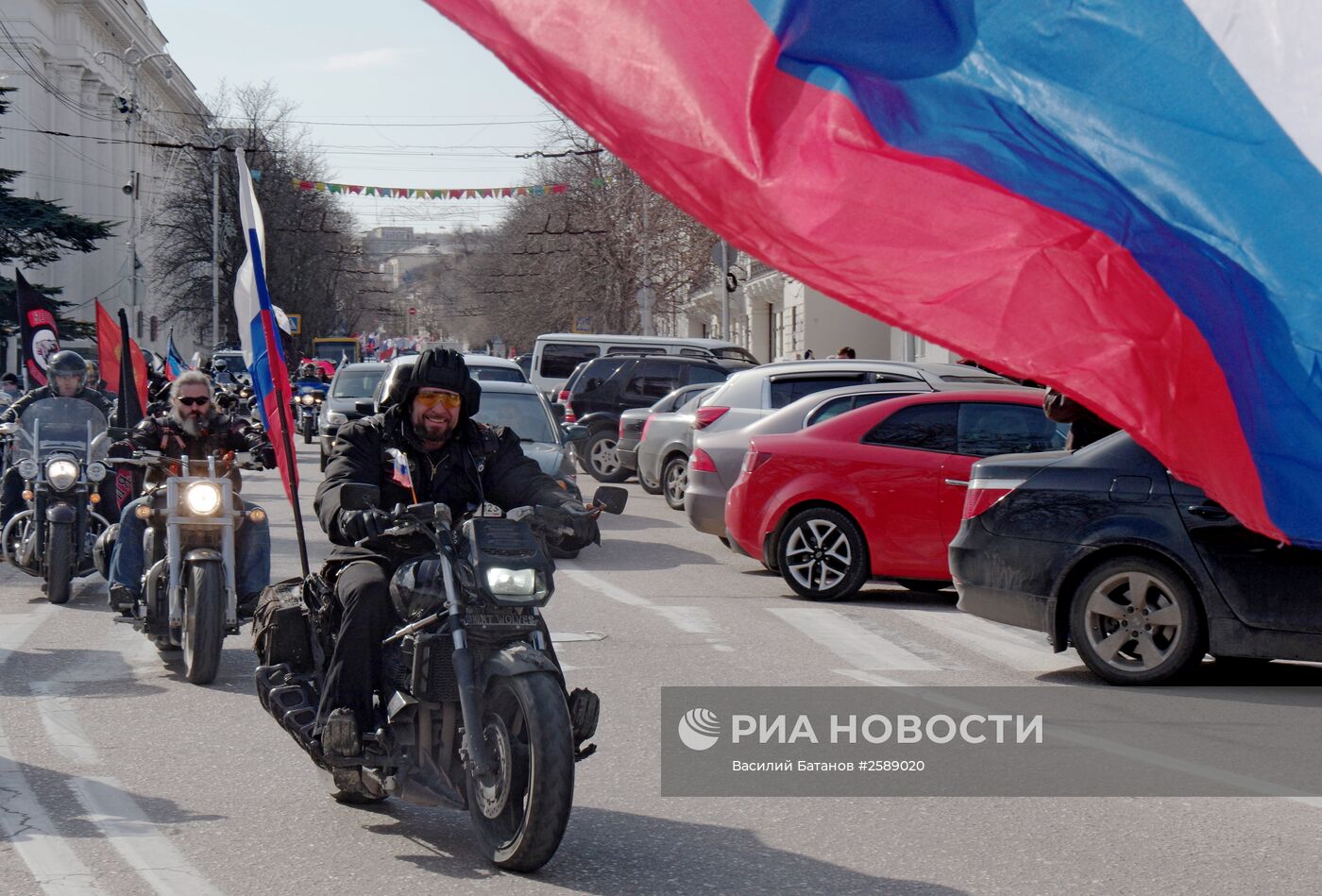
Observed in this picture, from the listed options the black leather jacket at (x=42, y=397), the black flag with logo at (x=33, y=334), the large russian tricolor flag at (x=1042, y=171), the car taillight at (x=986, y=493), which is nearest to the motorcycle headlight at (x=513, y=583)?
the large russian tricolor flag at (x=1042, y=171)

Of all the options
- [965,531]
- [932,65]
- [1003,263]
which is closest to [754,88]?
[932,65]

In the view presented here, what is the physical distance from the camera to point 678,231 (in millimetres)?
58406

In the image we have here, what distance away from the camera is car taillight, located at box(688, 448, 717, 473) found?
1639cm

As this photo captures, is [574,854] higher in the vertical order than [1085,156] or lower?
lower

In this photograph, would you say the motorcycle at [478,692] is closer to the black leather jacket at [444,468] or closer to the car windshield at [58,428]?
the black leather jacket at [444,468]

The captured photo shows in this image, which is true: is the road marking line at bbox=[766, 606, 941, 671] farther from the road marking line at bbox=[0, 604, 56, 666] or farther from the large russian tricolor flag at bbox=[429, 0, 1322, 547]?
the large russian tricolor flag at bbox=[429, 0, 1322, 547]

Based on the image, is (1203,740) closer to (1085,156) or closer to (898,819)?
(898,819)

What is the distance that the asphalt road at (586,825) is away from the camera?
5.70 m

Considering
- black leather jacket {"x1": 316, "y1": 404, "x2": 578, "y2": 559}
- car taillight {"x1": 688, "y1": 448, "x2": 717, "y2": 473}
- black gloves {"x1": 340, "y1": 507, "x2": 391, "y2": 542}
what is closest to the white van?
car taillight {"x1": 688, "y1": 448, "x2": 717, "y2": 473}

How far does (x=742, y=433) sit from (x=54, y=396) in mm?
5915

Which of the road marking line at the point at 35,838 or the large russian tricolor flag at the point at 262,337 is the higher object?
the large russian tricolor flag at the point at 262,337

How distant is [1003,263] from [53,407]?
1193 centimetres

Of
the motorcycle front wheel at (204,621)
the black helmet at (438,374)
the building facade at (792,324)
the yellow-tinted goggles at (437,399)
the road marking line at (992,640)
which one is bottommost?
the road marking line at (992,640)

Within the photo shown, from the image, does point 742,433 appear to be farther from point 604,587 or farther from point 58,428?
point 58,428
